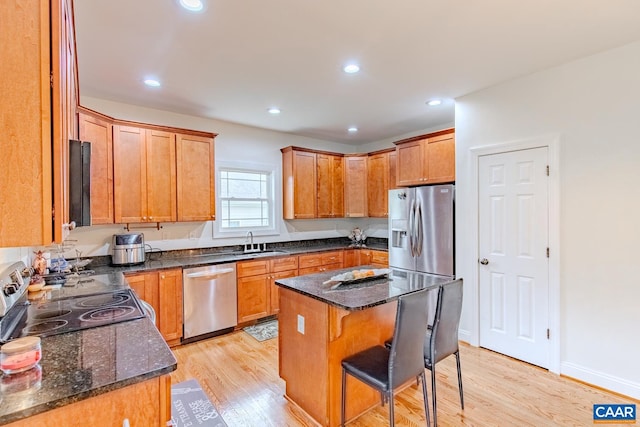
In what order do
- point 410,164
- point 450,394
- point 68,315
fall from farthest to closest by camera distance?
point 410,164
point 450,394
point 68,315

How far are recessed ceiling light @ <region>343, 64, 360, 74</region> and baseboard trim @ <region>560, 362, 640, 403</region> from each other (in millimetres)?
3204

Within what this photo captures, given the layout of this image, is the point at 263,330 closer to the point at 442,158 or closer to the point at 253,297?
the point at 253,297

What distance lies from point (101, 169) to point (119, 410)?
2.87 m

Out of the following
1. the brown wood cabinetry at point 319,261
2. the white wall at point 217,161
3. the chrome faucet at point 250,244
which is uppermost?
the white wall at point 217,161

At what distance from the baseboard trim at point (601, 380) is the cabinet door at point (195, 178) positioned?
13.2 ft

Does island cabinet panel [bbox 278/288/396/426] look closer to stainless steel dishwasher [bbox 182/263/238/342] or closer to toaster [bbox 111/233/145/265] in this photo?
stainless steel dishwasher [bbox 182/263/238/342]

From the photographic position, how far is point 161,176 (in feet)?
11.9

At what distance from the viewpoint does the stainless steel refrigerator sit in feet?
11.9

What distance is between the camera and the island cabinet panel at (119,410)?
98 cm

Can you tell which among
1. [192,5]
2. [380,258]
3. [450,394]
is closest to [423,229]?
[380,258]

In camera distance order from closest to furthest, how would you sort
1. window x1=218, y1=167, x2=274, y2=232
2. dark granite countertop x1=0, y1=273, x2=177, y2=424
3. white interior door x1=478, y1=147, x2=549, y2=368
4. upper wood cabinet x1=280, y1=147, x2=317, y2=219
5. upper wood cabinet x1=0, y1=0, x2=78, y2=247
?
upper wood cabinet x1=0, y1=0, x2=78, y2=247
dark granite countertop x1=0, y1=273, x2=177, y2=424
white interior door x1=478, y1=147, x2=549, y2=368
window x1=218, y1=167, x2=274, y2=232
upper wood cabinet x1=280, y1=147, x2=317, y2=219

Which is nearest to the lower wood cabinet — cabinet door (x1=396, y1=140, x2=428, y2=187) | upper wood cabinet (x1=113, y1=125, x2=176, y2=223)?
upper wood cabinet (x1=113, y1=125, x2=176, y2=223)

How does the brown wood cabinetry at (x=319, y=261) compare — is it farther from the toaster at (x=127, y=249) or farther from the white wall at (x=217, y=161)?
the toaster at (x=127, y=249)

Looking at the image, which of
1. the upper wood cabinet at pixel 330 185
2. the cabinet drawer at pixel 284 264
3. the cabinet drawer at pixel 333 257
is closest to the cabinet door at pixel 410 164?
the upper wood cabinet at pixel 330 185
